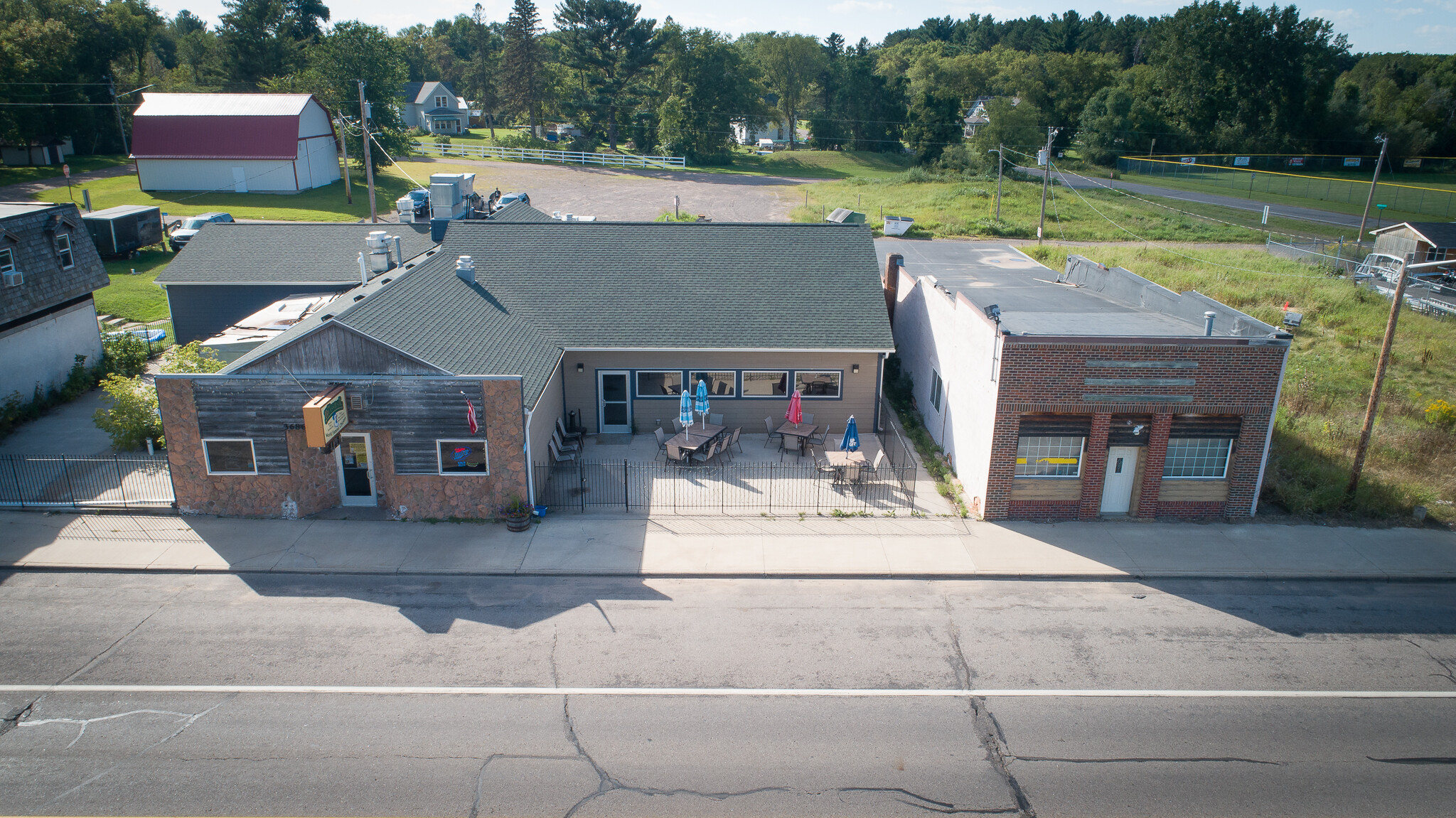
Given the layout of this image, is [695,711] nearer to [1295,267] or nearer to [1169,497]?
[1169,497]

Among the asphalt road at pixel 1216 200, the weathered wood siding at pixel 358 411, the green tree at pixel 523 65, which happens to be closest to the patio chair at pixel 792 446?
the weathered wood siding at pixel 358 411

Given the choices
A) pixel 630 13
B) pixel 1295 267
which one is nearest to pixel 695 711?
pixel 1295 267

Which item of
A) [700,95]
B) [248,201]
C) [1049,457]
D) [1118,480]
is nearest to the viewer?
[1049,457]

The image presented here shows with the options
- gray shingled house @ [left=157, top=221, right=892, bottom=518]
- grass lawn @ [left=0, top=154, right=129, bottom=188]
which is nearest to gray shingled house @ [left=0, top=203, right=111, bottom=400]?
gray shingled house @ [left=157, top=221, right=892, bottom=518]

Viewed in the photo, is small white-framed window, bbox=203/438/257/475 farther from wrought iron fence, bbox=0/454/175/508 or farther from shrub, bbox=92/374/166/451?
shrub, bbox=92/374/166/451

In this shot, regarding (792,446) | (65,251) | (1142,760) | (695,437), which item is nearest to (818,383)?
(792,446)

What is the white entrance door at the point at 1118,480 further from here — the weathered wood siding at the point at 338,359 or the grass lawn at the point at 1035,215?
the grass lawn at the point at 1035,215

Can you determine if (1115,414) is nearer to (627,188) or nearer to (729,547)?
(729,547)
